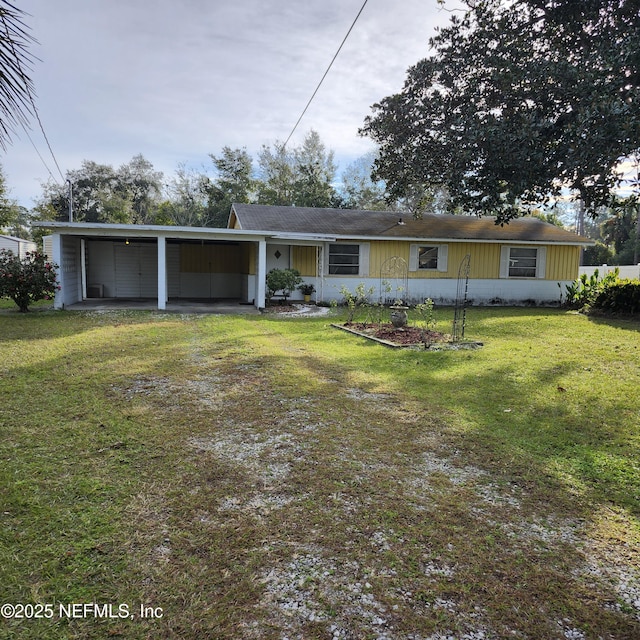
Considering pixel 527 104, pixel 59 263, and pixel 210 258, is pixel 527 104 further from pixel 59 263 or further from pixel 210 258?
pixel 210 258

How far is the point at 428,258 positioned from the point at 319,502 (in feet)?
50.6

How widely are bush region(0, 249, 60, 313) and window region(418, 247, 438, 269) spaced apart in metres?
12.3

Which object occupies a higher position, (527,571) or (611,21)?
(611,21)

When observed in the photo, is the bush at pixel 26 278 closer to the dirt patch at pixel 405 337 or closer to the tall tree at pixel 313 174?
the dirt patch at pixel 405 337

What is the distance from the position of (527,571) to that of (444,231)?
1646 centimetres

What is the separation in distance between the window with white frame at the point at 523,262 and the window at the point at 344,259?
5.96 metres

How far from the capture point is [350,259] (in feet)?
54.4

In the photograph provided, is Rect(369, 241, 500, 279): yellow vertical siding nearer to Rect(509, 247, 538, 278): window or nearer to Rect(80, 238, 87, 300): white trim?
Rect(509, 247, 538, 278): window

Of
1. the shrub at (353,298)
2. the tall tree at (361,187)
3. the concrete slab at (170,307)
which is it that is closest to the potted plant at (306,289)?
the shrub at (353,298)

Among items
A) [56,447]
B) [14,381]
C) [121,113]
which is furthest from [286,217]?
[56,447]

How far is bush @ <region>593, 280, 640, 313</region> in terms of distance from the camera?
13406 mm

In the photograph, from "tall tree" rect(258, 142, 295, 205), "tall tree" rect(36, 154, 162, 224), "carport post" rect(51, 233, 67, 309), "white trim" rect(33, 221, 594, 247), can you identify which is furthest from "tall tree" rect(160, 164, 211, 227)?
"carport post" rect(51, 233, 67, 309)

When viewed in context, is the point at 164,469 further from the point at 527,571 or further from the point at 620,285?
the point at 620,285

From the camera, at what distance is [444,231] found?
57.6 feet
